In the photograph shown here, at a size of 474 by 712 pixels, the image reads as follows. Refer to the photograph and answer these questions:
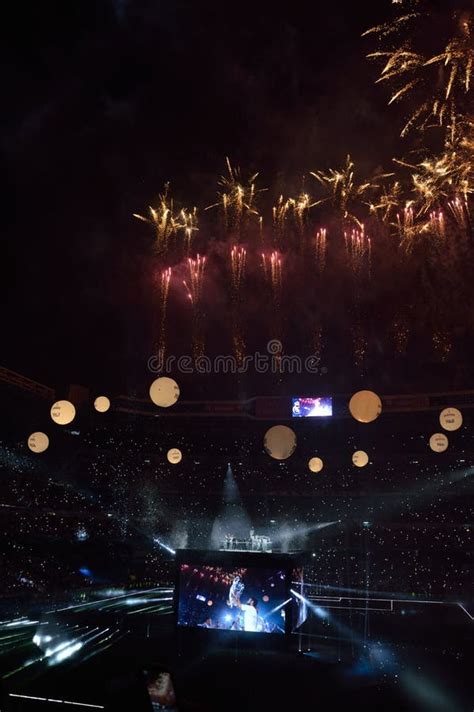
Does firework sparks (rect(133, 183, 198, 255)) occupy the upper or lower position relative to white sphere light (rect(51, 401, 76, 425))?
upper

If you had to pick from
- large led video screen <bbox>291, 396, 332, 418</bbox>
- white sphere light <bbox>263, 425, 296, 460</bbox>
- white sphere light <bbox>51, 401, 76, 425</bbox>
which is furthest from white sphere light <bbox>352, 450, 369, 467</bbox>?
white sphere light <bbox>51, 401, 76, 425</bbox>

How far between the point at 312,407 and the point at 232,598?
50.7ft

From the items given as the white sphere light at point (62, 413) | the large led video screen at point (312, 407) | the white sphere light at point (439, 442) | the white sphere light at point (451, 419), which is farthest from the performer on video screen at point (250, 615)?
the large led video screen at point (312, 407)

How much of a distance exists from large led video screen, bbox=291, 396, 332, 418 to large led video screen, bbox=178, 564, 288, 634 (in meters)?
15.0

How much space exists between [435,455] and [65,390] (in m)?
16.9

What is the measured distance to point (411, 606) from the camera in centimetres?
1692

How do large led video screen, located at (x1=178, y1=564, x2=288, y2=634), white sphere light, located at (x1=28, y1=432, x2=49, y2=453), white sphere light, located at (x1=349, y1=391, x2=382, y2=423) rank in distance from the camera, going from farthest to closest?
white sphere light, located at (x1=28, y1=432, x2=49, y2=453) → white sphere light, located at (x1=349, y1=391, x2=382, y2=423) → large led video screen, located at (x1=178, y1=564, x2=288, y2=634)

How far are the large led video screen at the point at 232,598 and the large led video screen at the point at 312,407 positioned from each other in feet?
49.1

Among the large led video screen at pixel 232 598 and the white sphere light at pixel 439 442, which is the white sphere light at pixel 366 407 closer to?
the large led video screen at pixel 232 598

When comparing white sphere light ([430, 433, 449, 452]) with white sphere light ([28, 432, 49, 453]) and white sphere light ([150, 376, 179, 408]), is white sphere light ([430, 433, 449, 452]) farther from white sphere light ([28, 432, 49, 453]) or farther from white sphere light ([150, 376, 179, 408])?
white sphere light ([28, 432, 49, 453])

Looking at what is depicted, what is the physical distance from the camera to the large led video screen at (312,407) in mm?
24508

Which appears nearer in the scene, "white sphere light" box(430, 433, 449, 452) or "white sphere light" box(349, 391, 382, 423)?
"white sphere light" box(349, 391, 382, 423)

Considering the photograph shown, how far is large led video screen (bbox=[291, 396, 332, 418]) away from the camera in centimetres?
2451

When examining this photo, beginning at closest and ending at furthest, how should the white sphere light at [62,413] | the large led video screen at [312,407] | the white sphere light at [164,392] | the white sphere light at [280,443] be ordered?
the white sphere light at [164,392] < the white sphere light at [62,413] < the white sphere light at [280,443] < the large led video screen at [312,407]
